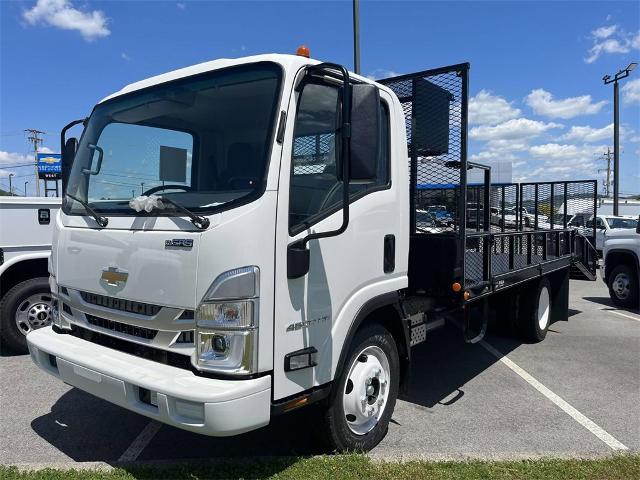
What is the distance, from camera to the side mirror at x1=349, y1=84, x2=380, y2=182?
2.71 metres

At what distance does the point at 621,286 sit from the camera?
9.77 m

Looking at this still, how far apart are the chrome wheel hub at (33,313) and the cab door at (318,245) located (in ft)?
14.0

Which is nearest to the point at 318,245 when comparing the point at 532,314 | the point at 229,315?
the point at 229,315

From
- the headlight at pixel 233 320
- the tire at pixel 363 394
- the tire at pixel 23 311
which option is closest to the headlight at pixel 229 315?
the headlight at pixel 233 320

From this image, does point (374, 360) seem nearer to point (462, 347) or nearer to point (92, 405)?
point (92, 405)

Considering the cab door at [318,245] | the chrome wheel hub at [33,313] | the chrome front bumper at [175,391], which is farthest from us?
the chrome wheel hub at [33,313]

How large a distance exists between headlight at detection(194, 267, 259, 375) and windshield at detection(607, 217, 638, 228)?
63.1ft

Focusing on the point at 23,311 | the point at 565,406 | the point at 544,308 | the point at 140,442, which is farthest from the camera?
the point at 544,308

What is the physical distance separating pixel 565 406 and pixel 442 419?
1.26 m

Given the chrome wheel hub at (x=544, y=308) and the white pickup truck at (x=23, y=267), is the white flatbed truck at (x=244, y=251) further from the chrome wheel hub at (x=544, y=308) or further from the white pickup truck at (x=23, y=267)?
→ the chrome wheel hub at (x=544, y=308)

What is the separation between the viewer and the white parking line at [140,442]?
342 cm

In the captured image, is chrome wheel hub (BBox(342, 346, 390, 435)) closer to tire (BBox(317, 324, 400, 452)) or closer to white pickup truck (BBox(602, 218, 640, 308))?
tire (BBox(317, 324, 400, 452))

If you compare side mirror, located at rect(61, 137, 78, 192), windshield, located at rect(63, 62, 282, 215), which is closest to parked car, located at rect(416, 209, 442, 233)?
windshield, located at rect(63, 62, 282, 215)

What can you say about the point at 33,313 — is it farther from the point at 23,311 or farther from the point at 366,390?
the point at 366,390
